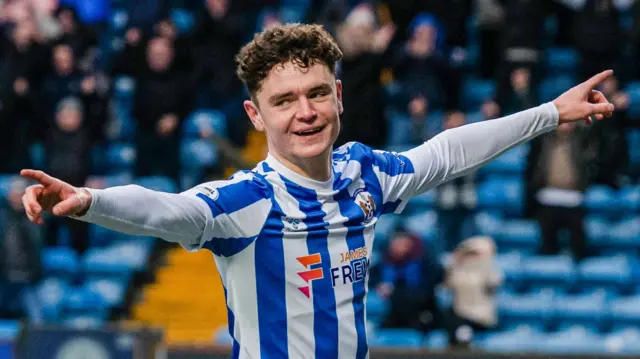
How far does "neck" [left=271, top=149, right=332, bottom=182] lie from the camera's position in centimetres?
420

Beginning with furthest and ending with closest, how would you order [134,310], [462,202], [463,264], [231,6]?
[231,6]
[134,310]
[462,202]
[463,264]

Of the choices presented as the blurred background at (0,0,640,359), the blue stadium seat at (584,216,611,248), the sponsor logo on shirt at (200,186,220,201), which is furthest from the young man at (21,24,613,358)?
the blue stadium seat at (584,216,611,248)

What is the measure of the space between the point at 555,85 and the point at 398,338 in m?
3.83

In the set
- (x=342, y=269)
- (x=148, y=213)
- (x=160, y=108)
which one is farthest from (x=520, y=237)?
(x=148, y=213)

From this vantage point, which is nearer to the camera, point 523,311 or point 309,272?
point 309,272

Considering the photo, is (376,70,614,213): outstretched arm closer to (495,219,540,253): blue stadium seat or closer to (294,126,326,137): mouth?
(294,126,326,137): mouth

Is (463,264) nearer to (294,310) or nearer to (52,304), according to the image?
(52,304)

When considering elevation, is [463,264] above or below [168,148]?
below

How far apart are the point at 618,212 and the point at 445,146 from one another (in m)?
8.14

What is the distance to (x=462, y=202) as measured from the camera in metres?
11.7

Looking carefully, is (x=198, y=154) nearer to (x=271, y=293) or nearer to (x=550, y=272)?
(x=550, y=272)

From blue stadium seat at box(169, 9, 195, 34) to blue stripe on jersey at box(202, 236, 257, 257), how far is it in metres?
10.5

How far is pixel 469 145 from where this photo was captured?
4.59 meters

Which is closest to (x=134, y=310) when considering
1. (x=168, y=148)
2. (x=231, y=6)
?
(x=168, y=148)
